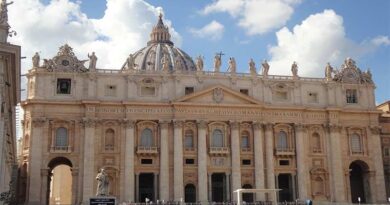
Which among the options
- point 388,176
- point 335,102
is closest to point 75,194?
point 335,102

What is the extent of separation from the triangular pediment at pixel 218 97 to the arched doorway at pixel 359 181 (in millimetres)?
14612

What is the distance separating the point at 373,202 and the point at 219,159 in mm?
18005

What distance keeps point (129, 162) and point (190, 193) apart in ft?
24.2

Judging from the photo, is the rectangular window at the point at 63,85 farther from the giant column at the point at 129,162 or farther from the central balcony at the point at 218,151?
the central balcony at the point at 218,151

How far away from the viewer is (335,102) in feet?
218

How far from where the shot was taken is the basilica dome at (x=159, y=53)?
89619 millimetres

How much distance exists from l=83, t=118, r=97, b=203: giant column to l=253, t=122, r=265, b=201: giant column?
55.7 feet

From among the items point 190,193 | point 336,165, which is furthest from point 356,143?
point 190,193

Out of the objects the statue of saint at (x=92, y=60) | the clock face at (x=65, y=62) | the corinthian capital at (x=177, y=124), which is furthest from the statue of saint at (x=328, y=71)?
the clock face at (x=65, y=62)

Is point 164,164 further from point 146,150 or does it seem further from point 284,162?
point 284,162

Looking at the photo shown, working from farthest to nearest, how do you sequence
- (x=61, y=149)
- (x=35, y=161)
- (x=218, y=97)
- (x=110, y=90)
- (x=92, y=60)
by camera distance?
(x=218, y=97) → (x=110, y=90) → (x=92, y=60) → (x=61, y=149) → (x=35, y=161)

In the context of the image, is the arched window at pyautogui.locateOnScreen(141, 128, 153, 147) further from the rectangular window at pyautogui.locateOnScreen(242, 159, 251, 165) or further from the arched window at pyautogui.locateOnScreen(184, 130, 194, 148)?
the rectangular window at pyautogui.locateOnScreen(242, 159, 251, 165)

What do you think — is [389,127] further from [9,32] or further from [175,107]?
[9,32]

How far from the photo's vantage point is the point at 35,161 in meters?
58.0
